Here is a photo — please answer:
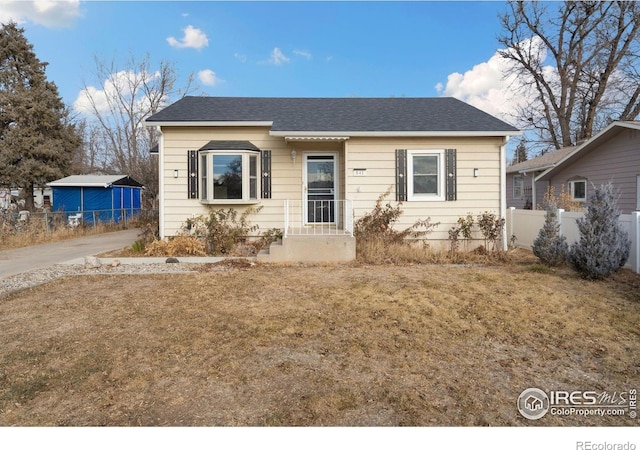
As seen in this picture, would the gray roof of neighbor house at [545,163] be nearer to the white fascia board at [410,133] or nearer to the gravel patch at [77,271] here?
the white fascia board at [410,133]

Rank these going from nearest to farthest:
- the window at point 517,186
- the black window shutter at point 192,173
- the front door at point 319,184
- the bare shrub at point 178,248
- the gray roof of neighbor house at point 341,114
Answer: the bare shrub at point 178,248 < the gray roof of neighbor house at point 341,114 < the black window shutter at point 192,173 < the front door at point 319,184 < the window at point 517,186

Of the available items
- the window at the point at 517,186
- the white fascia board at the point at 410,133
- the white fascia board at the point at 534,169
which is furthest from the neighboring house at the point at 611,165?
the window at the point at 517,186

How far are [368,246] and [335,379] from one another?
5.32 m

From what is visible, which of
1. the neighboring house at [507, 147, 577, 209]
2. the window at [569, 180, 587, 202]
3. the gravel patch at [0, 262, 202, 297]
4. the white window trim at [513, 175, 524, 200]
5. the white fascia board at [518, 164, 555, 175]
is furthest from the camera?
the white window trim at [513, 175, 524, 200]

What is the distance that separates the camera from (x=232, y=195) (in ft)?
29.9

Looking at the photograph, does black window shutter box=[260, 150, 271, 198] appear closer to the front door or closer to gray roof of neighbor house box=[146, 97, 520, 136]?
gray roof of neighbor house box=[146, 97, 520, 136]

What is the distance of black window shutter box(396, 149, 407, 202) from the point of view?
29.7 ft

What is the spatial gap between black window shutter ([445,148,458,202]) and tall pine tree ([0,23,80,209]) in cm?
2055

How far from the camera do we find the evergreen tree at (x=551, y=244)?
7036mm

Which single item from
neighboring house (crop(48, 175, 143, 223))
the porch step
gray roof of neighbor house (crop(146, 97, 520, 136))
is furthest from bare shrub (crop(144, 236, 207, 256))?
neighboring house (crop(48, 175, 143, 223))

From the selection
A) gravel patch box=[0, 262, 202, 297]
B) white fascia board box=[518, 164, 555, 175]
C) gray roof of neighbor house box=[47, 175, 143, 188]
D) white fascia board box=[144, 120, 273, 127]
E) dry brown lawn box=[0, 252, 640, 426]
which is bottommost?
dry brown lawn box=[0, 252, 640, 426]

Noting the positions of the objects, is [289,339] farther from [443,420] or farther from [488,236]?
[488,236]

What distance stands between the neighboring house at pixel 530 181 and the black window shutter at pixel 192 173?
1445 centimetres

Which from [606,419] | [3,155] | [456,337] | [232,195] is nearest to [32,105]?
[3,155]
